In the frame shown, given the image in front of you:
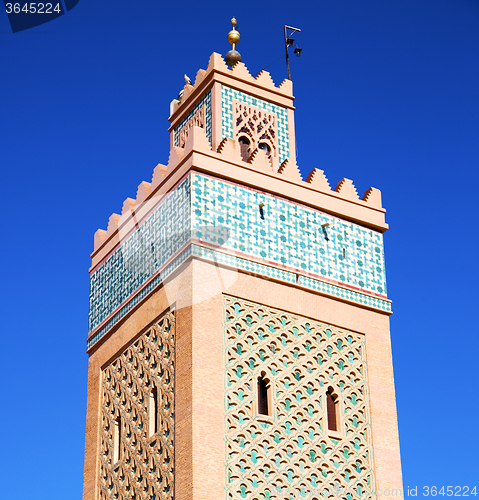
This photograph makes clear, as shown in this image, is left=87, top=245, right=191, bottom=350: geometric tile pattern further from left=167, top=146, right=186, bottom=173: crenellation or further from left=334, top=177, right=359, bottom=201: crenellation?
left=334, top=177, right=359, bottom=201: crenellation

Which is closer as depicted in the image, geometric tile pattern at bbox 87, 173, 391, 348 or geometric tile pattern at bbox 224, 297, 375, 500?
geometric tile pattern at bbox 224, 297, 375, 500

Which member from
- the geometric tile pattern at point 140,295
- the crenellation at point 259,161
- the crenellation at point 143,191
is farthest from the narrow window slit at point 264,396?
the crenellation at point 143,191

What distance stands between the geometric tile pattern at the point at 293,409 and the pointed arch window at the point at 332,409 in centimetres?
6

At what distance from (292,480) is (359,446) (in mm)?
1061

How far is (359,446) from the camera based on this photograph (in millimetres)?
11445

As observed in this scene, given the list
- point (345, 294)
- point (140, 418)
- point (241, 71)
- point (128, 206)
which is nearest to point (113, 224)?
point (128, 206)

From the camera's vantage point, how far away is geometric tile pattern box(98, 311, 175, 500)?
10836 mm

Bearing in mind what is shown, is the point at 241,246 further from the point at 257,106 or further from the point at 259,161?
the point at 257,106

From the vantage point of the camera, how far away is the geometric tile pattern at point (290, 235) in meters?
11.7

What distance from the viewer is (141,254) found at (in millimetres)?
12500

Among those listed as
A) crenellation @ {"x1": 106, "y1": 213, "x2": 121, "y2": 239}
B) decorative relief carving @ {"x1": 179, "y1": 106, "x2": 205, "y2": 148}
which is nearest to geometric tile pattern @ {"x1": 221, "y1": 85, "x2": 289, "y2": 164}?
decorative relief carving @ {"x1": 179, "y1": 106, "x2": 205, "y2": 148}

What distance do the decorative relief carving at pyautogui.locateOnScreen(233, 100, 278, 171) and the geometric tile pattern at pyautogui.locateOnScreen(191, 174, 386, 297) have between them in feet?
3.79

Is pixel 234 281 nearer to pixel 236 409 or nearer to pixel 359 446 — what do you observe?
pixel 236 409

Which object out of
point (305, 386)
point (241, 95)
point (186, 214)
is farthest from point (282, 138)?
point (305, 386)
